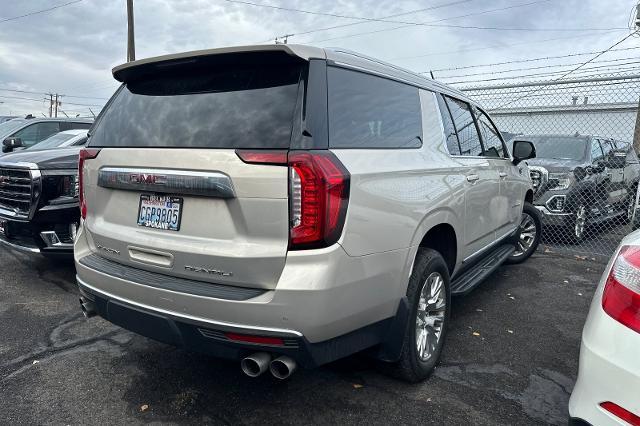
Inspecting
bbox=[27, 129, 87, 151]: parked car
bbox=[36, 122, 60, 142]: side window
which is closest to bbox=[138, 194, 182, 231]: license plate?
bbox=[27, 129, 87, 151]: parked car

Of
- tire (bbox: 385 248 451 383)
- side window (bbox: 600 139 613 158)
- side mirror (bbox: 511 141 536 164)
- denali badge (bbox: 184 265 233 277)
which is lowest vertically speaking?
tire (bbox: 385 248 451 383)

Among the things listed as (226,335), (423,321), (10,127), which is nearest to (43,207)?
(226,335)

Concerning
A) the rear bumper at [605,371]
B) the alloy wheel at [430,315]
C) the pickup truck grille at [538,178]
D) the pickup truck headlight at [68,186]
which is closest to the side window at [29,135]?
the pickup truck headlight at [68,186]

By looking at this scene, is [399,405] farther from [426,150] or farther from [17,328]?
[17,328]

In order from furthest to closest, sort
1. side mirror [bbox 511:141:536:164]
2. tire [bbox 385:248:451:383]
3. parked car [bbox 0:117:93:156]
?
parked car [bbox 0:117:93:156], side mirror [bbox 511:141:536:164], tire [bbox 385:248:451:383]

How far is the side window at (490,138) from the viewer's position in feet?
14.5

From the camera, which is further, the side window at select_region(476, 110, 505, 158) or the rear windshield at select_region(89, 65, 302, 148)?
the side window at select_region(476, 110, 505, 158)

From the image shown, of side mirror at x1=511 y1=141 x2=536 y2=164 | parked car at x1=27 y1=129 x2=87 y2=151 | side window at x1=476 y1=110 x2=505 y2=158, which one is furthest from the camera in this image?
parked car at x1=27 y1=129 x2=87 y2=151

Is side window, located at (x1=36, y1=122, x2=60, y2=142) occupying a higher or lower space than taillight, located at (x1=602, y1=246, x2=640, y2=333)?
higher

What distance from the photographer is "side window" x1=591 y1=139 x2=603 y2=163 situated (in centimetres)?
757

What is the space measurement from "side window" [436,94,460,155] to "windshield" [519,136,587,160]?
484 centimetres

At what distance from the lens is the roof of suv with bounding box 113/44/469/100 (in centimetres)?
221

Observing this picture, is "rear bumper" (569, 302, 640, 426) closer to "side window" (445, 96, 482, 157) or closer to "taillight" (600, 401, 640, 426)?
"taillight" (600, 401, 640, 426)

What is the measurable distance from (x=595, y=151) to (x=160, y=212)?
7628 mm
